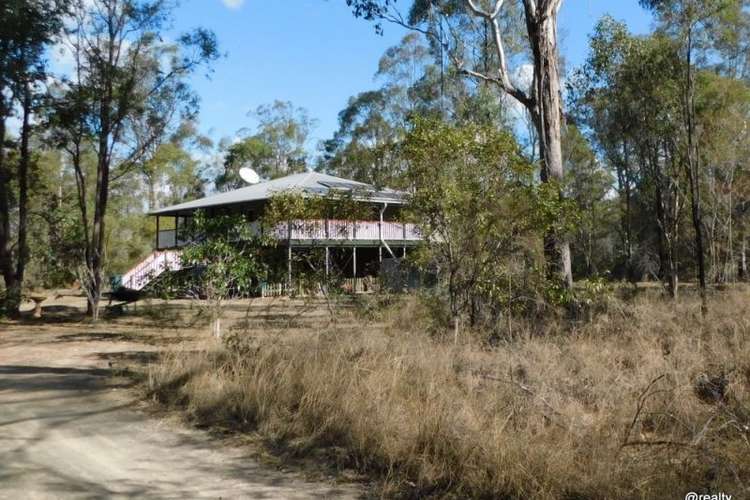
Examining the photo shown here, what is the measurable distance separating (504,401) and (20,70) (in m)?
20.6

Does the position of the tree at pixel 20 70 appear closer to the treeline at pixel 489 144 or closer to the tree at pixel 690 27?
the treeline at pixel 489 144

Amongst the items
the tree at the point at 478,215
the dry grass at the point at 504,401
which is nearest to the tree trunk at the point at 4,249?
the dry grass at the point at 504,401

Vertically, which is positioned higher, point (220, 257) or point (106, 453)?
point (220, 257)

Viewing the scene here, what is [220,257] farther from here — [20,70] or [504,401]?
[20,70]

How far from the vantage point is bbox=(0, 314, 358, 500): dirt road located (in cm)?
529

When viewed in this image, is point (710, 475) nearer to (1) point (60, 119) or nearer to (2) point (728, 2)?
(2) point (728, 2)

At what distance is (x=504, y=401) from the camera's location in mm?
6352

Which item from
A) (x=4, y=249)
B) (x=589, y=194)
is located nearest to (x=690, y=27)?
(x=4, y=249)

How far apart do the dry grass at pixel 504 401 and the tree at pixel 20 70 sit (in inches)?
604

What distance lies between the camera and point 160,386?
8805 millimetres

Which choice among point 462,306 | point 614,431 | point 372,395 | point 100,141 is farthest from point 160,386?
point 100,141

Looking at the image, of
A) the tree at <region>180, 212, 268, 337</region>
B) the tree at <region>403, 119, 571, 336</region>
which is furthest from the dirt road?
the tree at <region>403, 119, 571, 336</region>

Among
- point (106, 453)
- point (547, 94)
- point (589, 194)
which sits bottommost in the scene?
point (106, 453)

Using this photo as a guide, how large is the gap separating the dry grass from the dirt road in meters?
0.55
